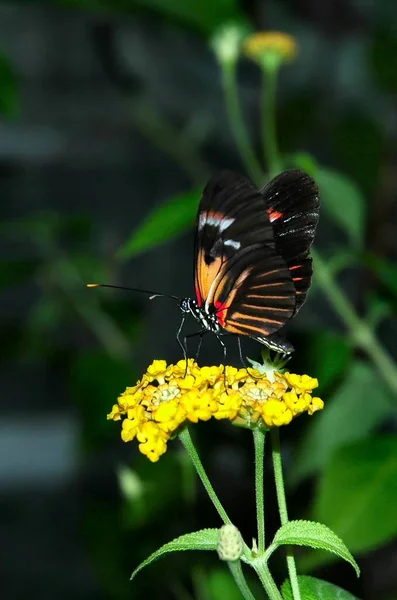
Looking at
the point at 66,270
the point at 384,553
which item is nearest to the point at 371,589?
the point at 384,553

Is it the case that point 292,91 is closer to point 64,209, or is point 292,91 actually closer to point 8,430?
point 64,209

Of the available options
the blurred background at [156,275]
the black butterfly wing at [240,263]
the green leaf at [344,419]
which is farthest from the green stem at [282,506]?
the green leaf at [344,419]

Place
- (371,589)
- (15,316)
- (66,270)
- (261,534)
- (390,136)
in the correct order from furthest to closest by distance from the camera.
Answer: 1. (15,316)
2. (390,136)
3. (66,270)
4. (371,589)
5. (261,534)

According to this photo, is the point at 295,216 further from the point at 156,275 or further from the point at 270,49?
the point at 156,275

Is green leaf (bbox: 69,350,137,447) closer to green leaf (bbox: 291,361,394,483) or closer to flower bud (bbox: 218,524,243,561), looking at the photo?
green leaf (bbox: 291,361,394,483)

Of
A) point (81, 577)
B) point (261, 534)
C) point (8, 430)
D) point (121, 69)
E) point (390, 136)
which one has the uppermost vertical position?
point (121, 69)

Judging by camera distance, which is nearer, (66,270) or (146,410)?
(146,410)

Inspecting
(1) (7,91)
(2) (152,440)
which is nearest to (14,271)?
(1) (7,91)
